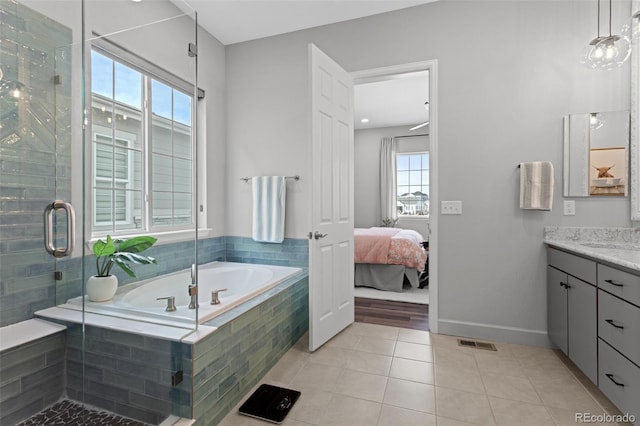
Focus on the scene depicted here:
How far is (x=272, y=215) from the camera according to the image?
3115 millimetres

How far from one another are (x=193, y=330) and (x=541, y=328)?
2.58 meters

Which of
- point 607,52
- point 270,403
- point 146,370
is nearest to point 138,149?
point 146,370

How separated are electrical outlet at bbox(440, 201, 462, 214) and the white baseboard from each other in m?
0.94

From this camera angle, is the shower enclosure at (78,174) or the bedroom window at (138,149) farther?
the bedroom window at (138,149)

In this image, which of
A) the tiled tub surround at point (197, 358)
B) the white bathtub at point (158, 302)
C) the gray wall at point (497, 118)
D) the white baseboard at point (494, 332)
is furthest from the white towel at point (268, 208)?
the white baseboard at point (494, 332)

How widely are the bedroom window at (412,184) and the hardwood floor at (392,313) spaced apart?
358 centimetres

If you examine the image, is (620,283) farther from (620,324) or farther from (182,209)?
(182,209)

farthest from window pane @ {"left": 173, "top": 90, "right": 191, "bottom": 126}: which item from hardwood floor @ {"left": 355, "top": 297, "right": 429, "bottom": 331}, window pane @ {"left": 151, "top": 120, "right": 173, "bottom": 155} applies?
hardwood floor @ {"left": 355, "top": 297, "right": 429, "bottom": 331}

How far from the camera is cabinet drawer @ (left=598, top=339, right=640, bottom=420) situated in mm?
1434

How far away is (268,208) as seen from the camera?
3.12 m

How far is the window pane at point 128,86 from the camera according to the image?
1.76 metres

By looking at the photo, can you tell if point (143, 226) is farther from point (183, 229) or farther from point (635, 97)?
point (635, 97)

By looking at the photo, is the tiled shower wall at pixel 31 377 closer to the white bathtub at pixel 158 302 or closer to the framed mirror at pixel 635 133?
the white bathtub at pixel 158 302

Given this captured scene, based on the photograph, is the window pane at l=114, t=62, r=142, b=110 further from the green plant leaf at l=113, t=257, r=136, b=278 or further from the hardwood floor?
the hardwood floor
